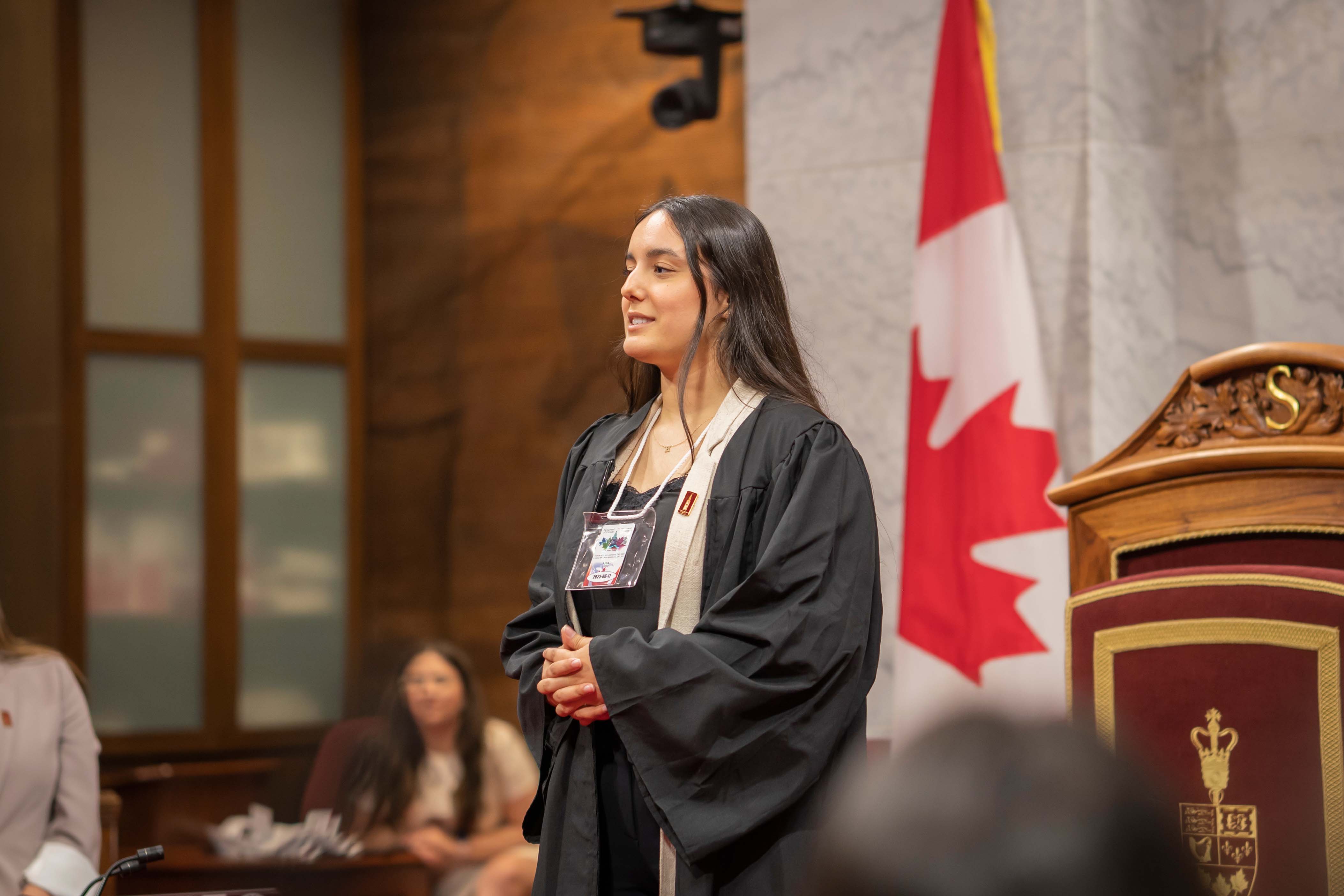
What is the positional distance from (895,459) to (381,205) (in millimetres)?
3390

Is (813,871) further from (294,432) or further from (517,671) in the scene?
(294,432)

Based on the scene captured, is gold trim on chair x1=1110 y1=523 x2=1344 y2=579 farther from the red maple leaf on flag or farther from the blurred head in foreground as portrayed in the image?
the blurred head in foreground

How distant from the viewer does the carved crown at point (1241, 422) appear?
201cm

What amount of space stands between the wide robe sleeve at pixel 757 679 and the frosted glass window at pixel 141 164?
14.4 feet

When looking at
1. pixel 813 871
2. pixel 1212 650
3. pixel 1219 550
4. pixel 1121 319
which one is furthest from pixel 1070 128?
pixel 813 871

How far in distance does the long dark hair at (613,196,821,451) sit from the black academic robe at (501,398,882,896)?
0.07 metres

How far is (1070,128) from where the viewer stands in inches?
125

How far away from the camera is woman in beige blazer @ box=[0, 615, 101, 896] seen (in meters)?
2.95

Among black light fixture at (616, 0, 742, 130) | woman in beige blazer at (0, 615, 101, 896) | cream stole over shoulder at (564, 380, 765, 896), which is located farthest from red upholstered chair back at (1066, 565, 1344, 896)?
black light fixture at (616, 0, 742, 130)

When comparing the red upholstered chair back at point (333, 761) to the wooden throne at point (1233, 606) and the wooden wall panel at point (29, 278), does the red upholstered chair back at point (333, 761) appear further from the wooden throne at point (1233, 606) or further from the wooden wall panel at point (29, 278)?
the wooden wall panel at point (29, 278)

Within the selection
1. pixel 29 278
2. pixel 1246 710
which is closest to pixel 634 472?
pixel 1246 710

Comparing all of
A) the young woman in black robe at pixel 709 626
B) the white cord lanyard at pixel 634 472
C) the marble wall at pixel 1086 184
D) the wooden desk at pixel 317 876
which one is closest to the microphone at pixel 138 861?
the young woman in black robe at pixel 709 626

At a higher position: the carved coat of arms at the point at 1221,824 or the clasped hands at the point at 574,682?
the clasped hands at the point at 574,682

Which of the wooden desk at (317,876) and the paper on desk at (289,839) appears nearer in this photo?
the wooden desk at (317,876)
